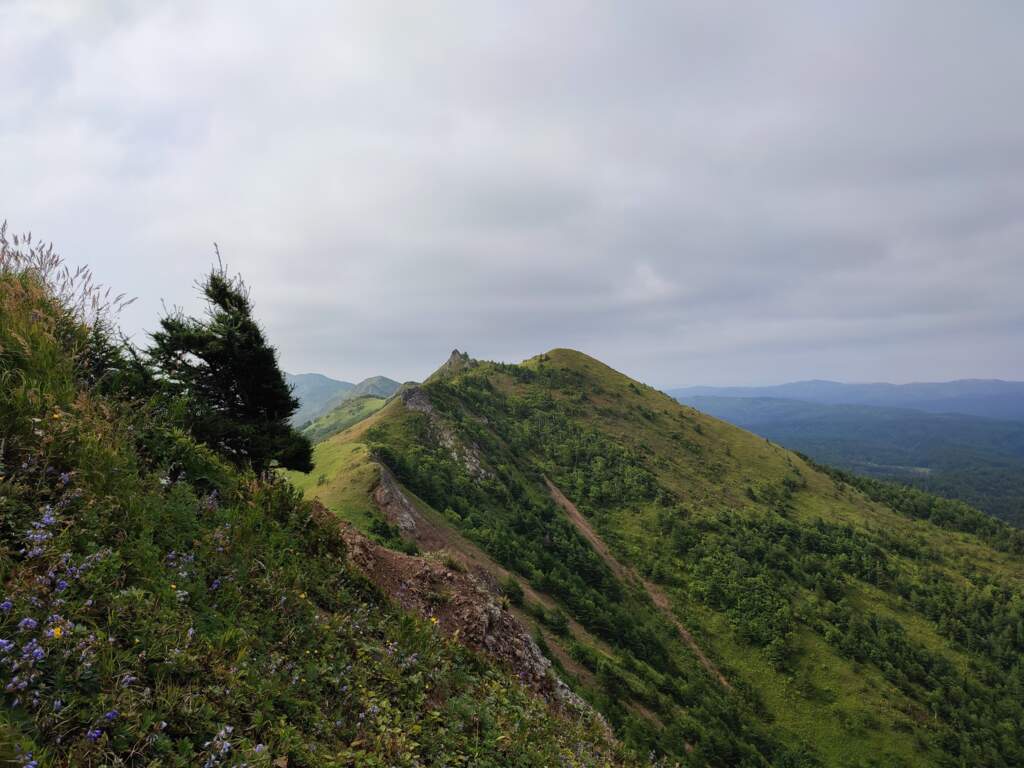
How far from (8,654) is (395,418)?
157ft

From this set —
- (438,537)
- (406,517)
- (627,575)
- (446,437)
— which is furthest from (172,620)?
(627,575)

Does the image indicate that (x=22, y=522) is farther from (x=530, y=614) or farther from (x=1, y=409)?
(x=530, y=614)

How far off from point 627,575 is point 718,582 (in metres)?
11.1

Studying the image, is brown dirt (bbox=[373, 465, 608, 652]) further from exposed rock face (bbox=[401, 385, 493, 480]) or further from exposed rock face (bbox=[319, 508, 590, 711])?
exposed rock face (bbox=[401, 385, 493, 480])

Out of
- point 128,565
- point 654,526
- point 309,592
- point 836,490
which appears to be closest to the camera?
point 128,565

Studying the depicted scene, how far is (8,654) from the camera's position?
337cm

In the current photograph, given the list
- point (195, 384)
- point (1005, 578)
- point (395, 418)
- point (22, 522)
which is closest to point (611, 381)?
point (395, 418)

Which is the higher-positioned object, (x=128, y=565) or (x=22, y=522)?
(x=22, y=522)

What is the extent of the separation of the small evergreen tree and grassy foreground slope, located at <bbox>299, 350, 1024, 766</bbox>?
45.5ft

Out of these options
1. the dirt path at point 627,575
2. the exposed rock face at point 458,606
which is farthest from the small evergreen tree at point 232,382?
the dirt path at point 627,575

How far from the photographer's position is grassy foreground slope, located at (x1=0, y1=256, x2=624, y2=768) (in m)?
3.62

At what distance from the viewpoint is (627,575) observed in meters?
51.8

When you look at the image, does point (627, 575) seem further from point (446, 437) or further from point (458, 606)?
point (458, 606)

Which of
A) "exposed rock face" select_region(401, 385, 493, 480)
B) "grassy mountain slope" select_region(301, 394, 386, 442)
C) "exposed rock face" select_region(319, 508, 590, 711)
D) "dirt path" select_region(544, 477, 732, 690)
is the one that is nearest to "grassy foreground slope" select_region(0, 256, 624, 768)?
"exposed rock face" select_region(319, 508, 590, 711)
